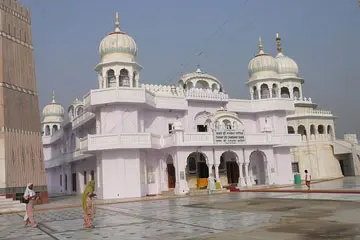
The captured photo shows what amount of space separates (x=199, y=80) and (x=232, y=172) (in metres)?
7.61

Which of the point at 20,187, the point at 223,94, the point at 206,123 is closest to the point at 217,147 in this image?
the point at 206,123

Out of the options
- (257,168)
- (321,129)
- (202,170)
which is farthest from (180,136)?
(321,129)

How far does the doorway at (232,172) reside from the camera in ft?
93.2

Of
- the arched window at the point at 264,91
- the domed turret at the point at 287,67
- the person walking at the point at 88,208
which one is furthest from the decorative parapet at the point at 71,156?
the domed turret at the point at 287,67

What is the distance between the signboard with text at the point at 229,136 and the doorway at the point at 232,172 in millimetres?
3341

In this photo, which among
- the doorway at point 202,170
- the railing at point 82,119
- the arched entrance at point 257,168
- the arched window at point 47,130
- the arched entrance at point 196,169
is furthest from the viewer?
the arched window at point 47,130

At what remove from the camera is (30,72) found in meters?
21.6

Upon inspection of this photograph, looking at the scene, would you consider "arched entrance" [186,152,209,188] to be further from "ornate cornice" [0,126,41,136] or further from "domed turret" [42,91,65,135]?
"domed turret" [42,91,65,135]

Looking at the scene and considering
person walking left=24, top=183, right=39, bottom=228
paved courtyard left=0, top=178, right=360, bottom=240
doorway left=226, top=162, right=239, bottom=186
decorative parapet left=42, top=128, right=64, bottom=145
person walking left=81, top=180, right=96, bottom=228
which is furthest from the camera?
decorative parapet left=42, top=128, right=64, bottom=145

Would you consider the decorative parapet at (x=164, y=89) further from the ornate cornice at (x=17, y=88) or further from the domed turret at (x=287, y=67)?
the domed turret at (x=287, y=67)

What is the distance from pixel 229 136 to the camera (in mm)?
25406

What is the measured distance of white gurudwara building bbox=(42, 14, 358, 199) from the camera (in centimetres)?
2327

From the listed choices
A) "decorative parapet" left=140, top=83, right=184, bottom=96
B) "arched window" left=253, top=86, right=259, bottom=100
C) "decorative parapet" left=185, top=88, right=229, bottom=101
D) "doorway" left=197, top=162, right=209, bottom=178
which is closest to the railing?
"decorative parapet" left=140, top=83, right=184, bottom=96

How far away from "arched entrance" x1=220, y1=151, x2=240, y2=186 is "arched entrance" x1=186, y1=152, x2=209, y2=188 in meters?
1.77
